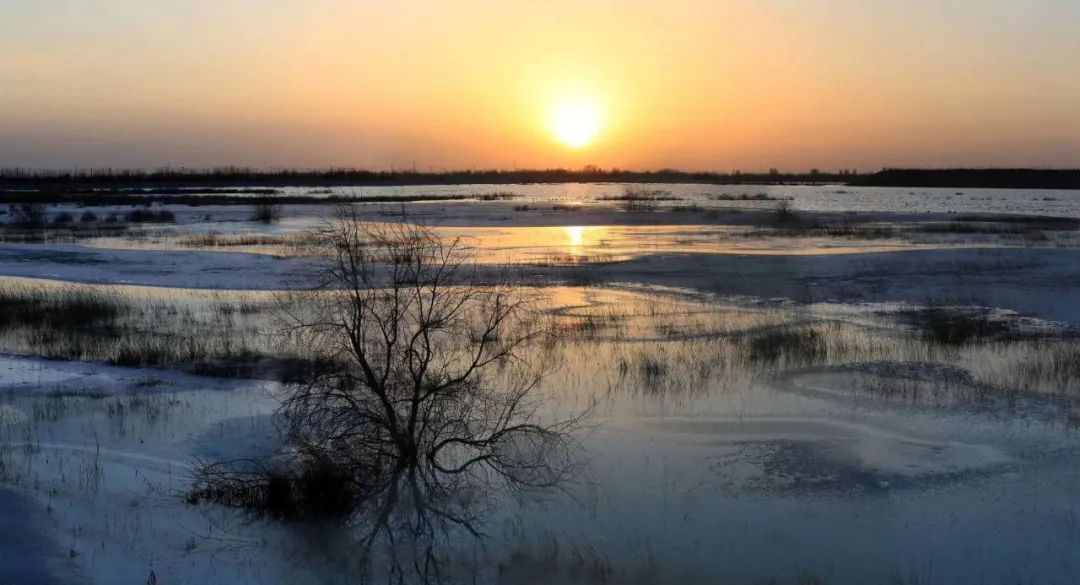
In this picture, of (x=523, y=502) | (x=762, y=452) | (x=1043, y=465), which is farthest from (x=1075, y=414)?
(x=523, y=502)

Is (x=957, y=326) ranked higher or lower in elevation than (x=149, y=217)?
lower

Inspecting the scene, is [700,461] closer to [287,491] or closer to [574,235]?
[287,491]

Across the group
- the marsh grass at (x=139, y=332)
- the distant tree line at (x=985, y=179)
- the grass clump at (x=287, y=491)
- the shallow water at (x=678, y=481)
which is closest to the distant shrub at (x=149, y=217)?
the marsh grass at (x=139, y=332)

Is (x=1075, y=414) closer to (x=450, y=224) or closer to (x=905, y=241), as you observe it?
(x=905, y=241)

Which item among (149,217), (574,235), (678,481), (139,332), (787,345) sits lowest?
→ (678,481)

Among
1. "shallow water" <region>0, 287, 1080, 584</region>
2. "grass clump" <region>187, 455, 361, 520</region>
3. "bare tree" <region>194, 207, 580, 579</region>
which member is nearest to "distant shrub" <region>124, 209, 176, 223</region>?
→ "shallow water" <region>0, 287, 1080, 584</region>

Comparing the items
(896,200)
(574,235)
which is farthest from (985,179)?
(574,235)

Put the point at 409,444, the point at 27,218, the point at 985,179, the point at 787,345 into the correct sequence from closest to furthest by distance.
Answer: the point at 409,444 → the point at 787,345 → the point at 27,218 → the point at 985,179

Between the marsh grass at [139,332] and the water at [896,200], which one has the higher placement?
the water at [896,200]

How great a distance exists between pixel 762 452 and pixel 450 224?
38.3 metres

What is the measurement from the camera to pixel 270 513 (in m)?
→ 7.94

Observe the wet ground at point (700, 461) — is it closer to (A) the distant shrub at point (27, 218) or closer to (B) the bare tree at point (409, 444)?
(B) the bare tree at point (409, 444)

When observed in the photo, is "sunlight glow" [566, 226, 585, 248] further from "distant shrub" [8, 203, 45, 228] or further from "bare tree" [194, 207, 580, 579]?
"bare tree" [194, 207, 580, 579]

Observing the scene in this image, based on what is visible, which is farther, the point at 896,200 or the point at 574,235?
the point at 896,200
